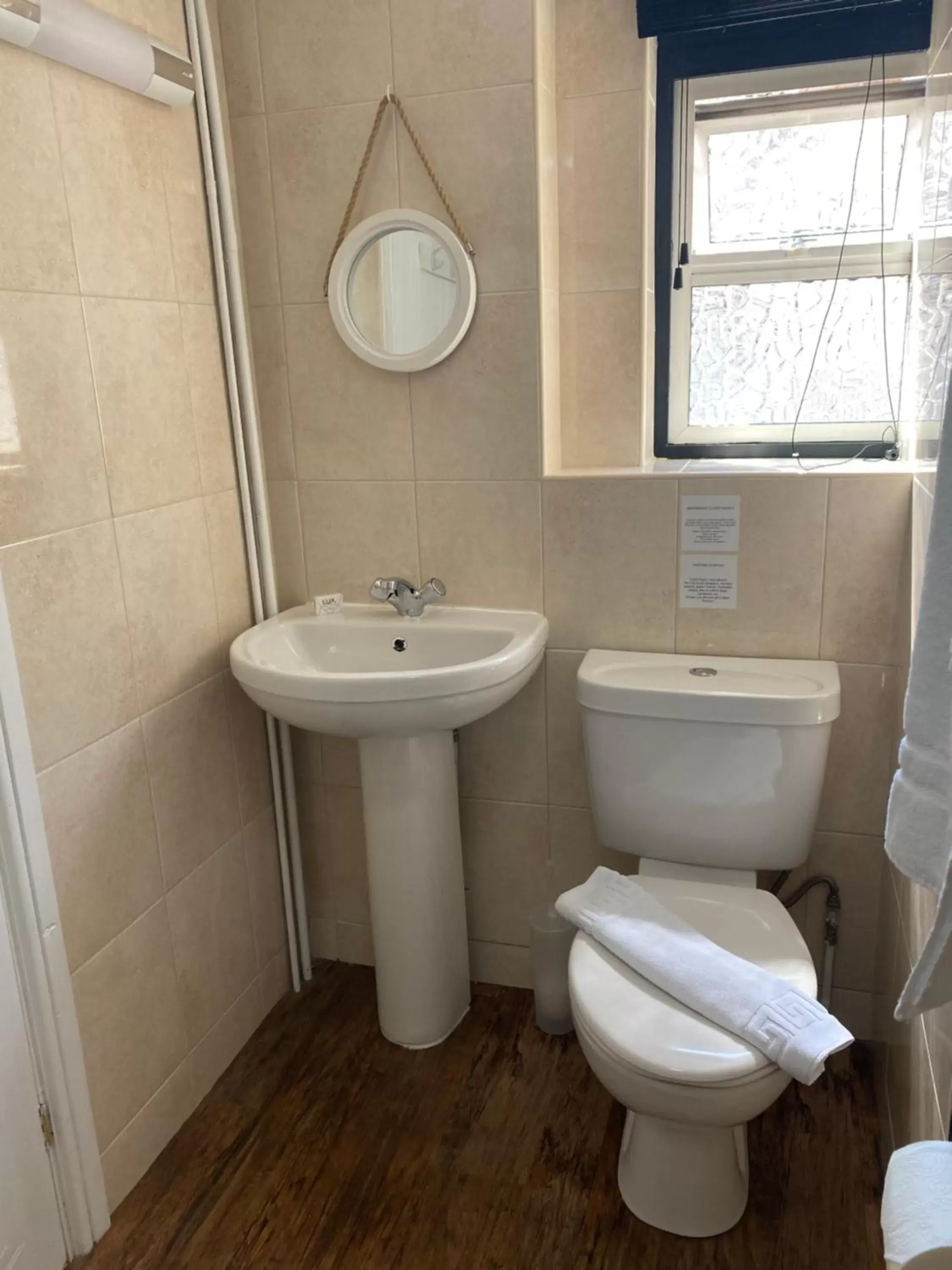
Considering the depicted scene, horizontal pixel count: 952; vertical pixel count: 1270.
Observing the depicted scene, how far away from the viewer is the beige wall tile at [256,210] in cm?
181

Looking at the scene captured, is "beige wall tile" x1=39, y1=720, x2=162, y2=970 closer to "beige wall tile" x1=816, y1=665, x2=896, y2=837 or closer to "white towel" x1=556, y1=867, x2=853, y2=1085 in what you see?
"white towel" x1=556, y1=867, x2=853, y2=1085

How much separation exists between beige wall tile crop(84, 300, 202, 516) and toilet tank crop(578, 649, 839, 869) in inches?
32.5

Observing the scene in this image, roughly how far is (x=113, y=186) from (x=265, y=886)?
1.38m

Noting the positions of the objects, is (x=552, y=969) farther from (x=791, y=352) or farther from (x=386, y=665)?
(x=791, y=352)

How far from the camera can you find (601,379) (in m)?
1.95

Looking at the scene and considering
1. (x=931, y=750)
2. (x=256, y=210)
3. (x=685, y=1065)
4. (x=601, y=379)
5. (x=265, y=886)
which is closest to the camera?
(x=931, y=750)

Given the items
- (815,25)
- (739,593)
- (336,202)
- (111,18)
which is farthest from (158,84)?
(739,593)

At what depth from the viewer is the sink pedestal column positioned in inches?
71.6

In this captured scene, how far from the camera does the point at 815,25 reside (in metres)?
1.76

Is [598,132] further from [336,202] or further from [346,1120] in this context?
[346,1120]

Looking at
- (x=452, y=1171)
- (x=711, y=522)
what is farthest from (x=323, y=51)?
(x=452, y=1171)

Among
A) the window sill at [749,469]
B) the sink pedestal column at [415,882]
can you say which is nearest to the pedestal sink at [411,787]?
the sink pedestal column at [415,882]

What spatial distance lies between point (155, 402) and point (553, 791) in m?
1.08

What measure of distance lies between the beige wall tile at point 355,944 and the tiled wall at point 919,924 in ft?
3.56
